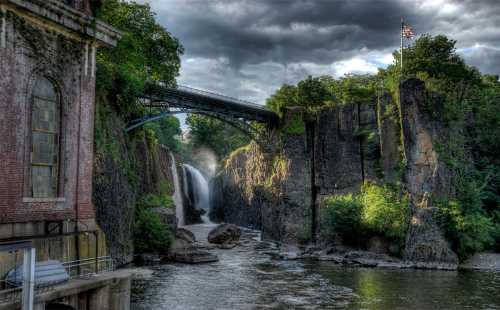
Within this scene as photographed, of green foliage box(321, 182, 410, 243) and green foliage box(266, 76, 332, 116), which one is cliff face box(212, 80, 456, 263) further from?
green foliage box(266, 76, 332, 116)

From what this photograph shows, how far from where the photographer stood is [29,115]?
1444 cm

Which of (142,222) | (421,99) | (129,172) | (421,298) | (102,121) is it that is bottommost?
(421,298)

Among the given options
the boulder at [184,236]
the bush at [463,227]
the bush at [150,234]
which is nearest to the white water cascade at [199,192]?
the boulder at [184,236]

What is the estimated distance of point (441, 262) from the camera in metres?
31.3

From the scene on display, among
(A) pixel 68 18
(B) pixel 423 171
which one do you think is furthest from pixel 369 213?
(A) pixel 68 18

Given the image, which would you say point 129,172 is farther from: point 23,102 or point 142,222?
point 23,102

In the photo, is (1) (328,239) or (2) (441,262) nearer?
(2) (441,262)

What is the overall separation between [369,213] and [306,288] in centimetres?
1220

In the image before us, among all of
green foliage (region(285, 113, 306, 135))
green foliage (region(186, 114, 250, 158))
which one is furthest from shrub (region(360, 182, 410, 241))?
green foliage (region(186, 114, 250, 158))

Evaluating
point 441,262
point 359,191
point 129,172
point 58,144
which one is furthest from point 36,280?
point 359,191

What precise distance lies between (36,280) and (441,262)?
2686cm

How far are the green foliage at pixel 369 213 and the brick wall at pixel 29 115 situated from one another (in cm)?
2371

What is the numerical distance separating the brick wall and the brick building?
3 centimetres

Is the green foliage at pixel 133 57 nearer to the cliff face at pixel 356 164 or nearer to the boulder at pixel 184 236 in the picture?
the boulder at pixel 184 236
